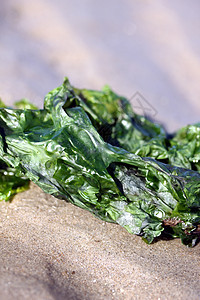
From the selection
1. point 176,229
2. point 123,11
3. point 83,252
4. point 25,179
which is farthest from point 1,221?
point 123,11

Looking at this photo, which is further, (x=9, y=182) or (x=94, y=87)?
(x=94, y=87)

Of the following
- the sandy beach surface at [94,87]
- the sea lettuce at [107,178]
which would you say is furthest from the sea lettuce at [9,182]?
the sea lettuce at [107,178]

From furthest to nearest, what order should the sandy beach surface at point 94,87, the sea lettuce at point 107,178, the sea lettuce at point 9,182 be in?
1. the sea lettuce at point 9,182
2. the sea lettuce at point 107,178
3. the sandy beach surface at point 94,87

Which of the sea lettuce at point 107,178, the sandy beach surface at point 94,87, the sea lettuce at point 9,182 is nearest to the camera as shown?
the sandy beach surface at point 94,87

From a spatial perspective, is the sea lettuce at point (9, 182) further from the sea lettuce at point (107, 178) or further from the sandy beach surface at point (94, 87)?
the sea lettuce at point (107, 178)

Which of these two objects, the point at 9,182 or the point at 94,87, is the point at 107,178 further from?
the point at 94,87

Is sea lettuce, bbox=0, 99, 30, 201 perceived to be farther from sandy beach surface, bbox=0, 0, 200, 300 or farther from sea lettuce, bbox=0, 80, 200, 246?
sea lettuce, bbox=0, 80, 200, 246

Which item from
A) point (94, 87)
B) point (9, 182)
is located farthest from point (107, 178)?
point (94, 87)

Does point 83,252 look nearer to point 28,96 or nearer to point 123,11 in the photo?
point 28,96

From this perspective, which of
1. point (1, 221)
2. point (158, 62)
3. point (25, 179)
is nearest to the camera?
point (1, 221)
